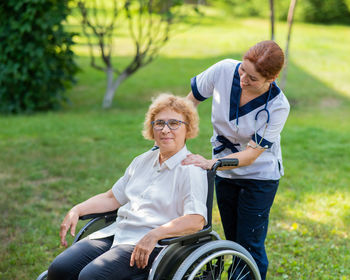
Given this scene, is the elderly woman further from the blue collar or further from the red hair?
the red hair

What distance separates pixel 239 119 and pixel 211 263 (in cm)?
76

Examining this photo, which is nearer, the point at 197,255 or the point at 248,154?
the point at 197,255

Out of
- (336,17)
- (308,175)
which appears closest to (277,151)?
(308,175)

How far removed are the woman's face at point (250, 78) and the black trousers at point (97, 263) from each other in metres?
0.93

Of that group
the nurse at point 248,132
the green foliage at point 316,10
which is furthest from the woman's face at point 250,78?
the green foliage at point 316,10

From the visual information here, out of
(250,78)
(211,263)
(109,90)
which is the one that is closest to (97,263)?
(211,263)

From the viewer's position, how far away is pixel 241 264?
264 centimetres

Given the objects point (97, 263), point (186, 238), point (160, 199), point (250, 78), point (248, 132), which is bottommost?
point (97, 263)

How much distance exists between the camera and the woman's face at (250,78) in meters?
2.34

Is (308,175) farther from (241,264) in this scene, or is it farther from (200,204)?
(200,204)

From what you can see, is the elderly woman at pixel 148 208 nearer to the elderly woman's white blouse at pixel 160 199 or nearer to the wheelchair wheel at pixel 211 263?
the elderly woman's white blouse at pixel 160 199

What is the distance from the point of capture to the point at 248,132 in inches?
99.7

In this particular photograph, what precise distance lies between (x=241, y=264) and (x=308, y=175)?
2.71 m

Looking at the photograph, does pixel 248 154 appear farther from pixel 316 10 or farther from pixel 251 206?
pixel 316 10
